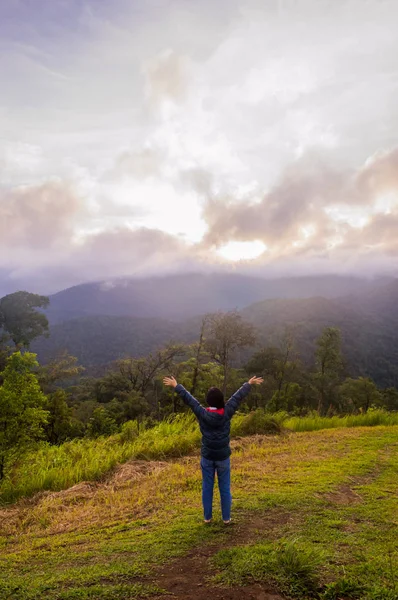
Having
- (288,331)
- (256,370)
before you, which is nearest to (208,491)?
(288,331)

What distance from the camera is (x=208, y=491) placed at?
596 cm

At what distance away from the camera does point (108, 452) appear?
10.4 meters

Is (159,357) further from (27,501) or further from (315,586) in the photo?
(315,586)

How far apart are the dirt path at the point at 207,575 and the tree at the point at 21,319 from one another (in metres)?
44.5

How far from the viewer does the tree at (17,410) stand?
791 cm

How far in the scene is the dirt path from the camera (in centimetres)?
411

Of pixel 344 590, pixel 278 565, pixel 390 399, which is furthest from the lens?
pixel 390 399

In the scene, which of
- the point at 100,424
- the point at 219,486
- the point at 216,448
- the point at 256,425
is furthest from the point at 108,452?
the point at 100,424

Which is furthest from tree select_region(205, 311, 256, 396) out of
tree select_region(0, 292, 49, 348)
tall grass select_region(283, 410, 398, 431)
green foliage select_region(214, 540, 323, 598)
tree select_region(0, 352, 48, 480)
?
tree select_region(0, 292, 49, 348)

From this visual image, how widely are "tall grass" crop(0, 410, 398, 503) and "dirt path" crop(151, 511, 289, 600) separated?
4628 mm

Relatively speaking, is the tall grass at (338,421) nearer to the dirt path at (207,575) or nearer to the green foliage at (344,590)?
the dirt path at (207,575)

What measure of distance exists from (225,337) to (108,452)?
15.5 meters

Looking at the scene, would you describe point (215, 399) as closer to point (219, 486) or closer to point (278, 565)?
point (219, 486)

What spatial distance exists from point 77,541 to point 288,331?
38781 millimetres
